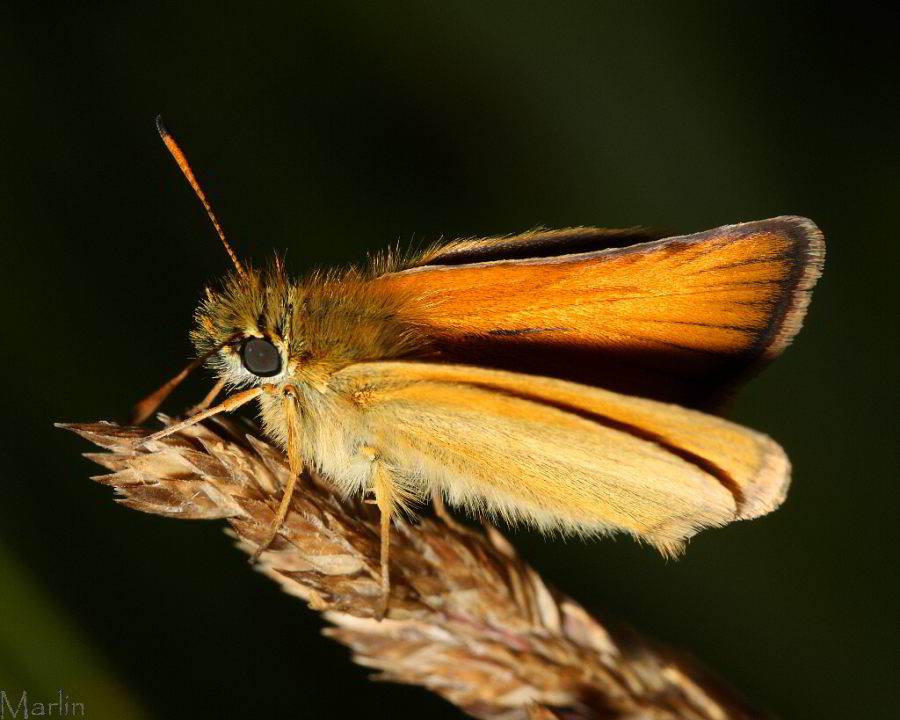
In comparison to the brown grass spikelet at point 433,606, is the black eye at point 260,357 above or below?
above

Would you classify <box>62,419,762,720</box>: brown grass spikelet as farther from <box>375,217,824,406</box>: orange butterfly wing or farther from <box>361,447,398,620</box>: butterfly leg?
<box>375,217,824,406</box>: orange butterfly wing

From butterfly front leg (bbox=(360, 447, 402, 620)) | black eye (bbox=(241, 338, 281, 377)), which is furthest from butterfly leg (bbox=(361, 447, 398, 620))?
black eye (bbox=(241, 338, 281, 377))

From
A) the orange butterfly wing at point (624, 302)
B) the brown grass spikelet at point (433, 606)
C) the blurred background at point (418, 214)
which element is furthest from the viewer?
the blurred background at point (418, 214)

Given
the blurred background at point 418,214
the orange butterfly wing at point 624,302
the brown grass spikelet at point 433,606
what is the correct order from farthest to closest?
the blurred background at point 418,214 < the orange butterfly wing at point 624,302 < the brown grass spikelet at point 433,606

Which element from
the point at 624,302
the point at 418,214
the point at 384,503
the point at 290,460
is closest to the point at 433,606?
the point at 384,503

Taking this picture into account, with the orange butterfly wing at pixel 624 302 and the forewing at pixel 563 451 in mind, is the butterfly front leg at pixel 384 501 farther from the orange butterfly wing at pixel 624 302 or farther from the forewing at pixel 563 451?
the orange butterfly wing at pixel 624 302

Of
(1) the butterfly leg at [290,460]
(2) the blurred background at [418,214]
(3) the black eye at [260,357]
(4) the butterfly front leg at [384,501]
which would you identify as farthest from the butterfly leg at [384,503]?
(2) the blurred background at [418,214]
